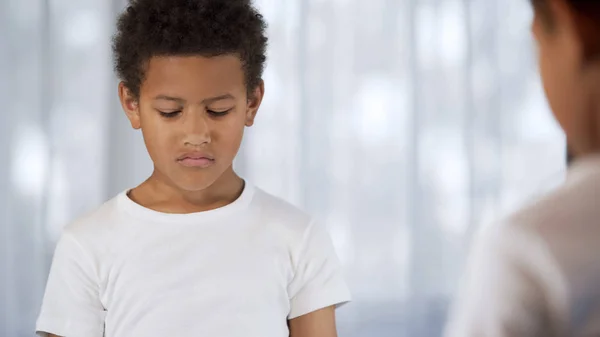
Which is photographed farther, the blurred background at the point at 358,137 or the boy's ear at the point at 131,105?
the blurred background at the point at 358,137

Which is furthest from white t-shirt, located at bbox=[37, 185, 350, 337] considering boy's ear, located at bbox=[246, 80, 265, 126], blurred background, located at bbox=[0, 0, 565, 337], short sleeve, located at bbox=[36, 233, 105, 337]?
blurred background, located at bbox=[0, 0, 565, 337]

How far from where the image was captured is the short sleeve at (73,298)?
839 mm

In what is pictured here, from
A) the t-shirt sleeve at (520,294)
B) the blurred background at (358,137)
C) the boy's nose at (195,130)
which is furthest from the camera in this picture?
the blurred background at (358,137)

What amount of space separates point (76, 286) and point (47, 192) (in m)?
1.02

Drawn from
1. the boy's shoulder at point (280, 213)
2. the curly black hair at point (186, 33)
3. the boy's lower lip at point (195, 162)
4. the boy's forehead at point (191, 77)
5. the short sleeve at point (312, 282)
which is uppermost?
the curly black hair at point (186, 33)

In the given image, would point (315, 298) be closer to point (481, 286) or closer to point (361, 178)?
point (481, 286)

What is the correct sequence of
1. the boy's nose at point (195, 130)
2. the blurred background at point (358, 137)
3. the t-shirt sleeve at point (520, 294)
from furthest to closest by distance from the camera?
1. the blurred background at point (358, 137)
2. the boy's nose at point (195, 130)
3. the t-shirt sleeve at point (520, 294)

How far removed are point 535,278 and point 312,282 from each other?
0.52m

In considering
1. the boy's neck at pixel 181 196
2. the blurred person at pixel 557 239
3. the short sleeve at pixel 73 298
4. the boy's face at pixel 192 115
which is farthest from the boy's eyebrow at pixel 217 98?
the blurred person at pixel 557 239

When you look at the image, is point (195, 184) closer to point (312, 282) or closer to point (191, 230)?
point (191, 230)

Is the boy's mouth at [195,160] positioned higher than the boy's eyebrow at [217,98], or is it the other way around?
the boy's eyebrow at [217,98]

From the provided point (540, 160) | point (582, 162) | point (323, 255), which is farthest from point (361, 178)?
point (582, 162)

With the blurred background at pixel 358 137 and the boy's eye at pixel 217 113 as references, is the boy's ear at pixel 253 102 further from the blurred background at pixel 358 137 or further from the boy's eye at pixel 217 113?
the blurred background at pixel 358 137

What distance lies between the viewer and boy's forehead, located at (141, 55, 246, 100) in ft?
2.61
